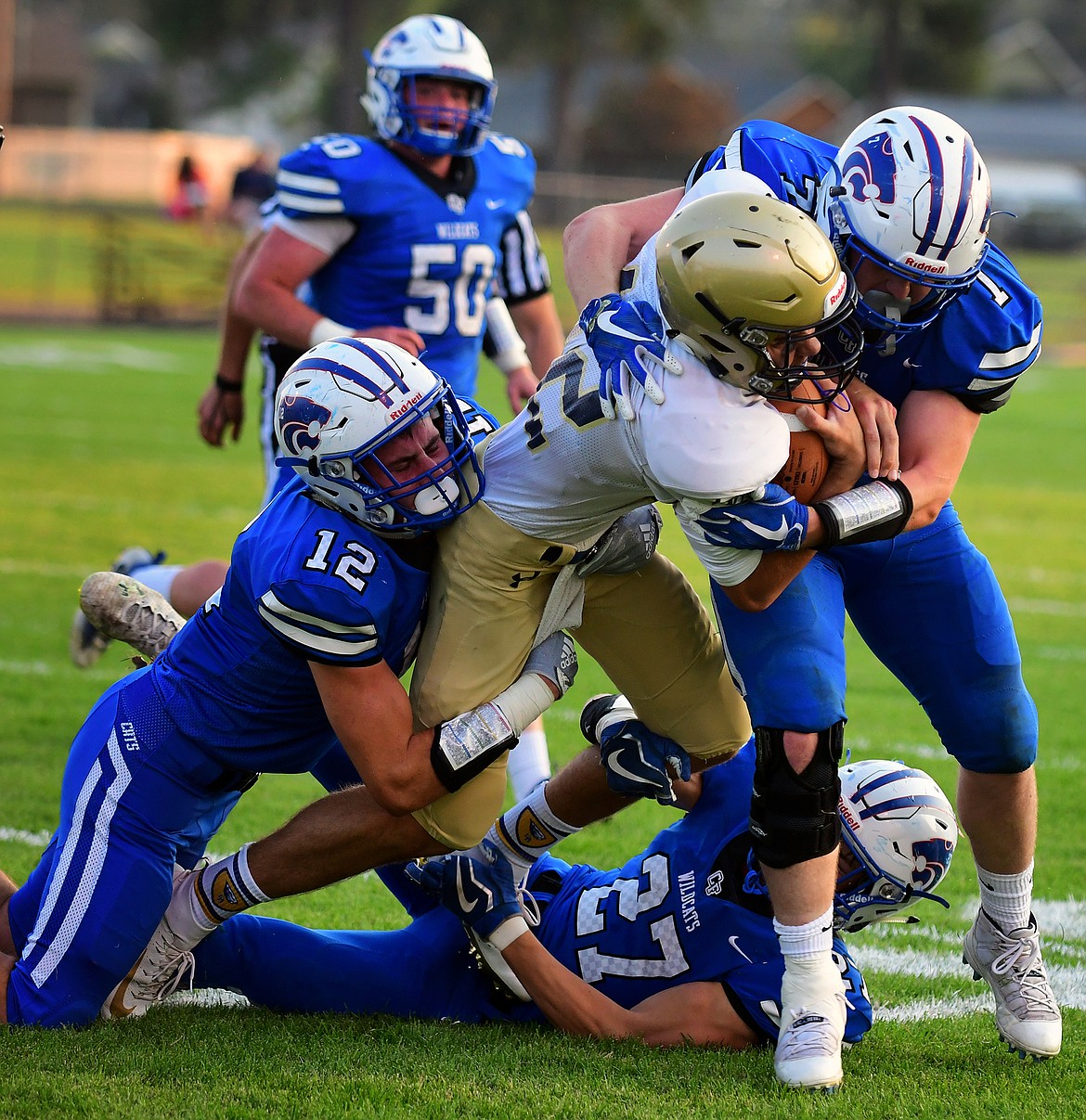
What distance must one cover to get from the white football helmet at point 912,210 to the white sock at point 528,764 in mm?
1924

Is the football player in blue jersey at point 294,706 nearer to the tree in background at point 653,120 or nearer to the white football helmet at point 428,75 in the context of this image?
the white football helmet at point 428,75

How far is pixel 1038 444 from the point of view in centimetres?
1403

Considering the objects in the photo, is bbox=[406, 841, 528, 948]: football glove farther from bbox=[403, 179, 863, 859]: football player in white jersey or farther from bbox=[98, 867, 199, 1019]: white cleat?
bbox=[98, 867, 199, 1019]: white cleat

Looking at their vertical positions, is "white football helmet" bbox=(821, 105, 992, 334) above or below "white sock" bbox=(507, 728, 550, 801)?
above

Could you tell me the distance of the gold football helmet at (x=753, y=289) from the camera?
109 inches

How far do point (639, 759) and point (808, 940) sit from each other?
1.63 ft

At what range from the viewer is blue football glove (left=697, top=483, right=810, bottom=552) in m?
2.87

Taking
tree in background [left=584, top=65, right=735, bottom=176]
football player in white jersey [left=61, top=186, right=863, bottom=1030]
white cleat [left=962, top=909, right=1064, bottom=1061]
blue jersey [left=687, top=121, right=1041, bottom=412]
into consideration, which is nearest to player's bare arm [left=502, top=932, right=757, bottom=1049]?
football player in white jersey [left=61, top=186, right=863, bottom=1030]

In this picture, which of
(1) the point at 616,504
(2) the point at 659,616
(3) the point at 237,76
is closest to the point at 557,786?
(2) the point at 659,616

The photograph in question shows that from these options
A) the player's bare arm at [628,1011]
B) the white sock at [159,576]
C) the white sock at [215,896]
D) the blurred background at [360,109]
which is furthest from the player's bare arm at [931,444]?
the blurred background at [360,109]

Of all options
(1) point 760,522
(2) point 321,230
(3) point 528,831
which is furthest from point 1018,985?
(2) point 321,230

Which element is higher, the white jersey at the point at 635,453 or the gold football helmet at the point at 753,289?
the gold football helmet at the point at 753,289

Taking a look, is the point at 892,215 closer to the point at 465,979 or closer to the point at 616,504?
the point at 616,504

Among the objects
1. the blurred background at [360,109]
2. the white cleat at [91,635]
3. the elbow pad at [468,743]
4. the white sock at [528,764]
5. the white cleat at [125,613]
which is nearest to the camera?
the elbow pad at [468,743]
